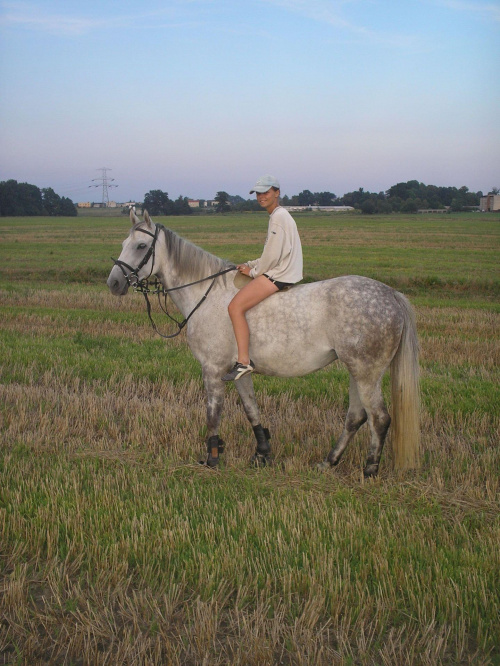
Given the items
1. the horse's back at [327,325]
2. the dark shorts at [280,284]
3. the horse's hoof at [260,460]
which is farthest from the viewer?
the horse's hoof at [260,460]

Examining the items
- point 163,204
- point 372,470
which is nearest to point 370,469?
point 372,470

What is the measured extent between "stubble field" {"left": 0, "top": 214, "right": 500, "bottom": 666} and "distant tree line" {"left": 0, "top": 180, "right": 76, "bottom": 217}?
9502 centimetres

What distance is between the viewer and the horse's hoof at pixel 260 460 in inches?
223

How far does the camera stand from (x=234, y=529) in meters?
4.14

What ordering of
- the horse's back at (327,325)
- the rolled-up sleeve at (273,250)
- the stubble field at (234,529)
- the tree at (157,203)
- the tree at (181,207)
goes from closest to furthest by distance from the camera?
the stubble field at (234,529)
the horse's back at (327,325)
the rolled-up sleeve at (273,250)
the tree at (157,203)
the tree at (181,207)

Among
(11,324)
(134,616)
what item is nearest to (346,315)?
(134,616)

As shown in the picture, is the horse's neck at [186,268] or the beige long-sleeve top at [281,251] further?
the horse's neck at [186,268]

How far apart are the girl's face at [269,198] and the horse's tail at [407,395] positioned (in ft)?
4.79

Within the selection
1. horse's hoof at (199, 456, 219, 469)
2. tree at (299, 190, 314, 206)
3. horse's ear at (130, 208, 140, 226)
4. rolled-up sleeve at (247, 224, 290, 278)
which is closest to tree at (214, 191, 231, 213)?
tree at (299, 190, 314, 206)

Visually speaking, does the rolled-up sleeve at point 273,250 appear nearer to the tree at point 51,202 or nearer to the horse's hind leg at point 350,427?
the horse's hind leg at point 350,427

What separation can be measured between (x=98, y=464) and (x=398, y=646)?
334cm

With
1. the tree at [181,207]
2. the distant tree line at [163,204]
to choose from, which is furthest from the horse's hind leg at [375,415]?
the tree at [181,207]

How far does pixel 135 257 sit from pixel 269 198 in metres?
1.45

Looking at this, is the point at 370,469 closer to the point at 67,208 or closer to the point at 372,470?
the point at 372,470
